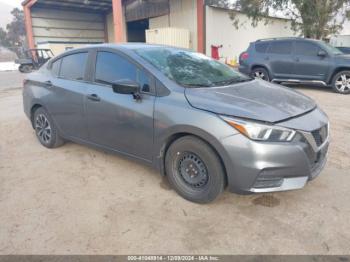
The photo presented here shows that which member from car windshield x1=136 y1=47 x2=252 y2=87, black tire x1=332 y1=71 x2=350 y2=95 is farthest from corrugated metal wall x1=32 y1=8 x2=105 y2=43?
car windshield x1=136 y1=47 x2=252 y2=87

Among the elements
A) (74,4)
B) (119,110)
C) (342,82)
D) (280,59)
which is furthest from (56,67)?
(74,4)

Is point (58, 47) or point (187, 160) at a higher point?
point (58, 47)

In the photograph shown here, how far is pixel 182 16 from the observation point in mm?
18844

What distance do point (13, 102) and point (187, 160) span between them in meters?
8.48

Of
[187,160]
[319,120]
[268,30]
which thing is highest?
[268,30]

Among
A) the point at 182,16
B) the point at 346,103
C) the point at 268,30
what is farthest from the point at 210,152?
the point at 268,30

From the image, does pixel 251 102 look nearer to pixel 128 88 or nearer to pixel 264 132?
pixel 264 132

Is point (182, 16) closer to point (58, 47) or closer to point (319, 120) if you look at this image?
point (58, 47)

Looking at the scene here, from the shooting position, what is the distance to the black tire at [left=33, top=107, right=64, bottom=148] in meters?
4.74

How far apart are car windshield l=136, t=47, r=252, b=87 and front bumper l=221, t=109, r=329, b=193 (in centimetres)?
97

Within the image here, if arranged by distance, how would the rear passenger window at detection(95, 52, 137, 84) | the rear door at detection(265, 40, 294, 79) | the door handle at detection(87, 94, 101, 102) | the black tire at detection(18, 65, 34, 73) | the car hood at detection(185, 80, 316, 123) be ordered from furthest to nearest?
1. the black tire at detection(18, 65, 34, 73)
2. the rear door at detection(265, 40, 294, 79)
3. the door handle at detection(87, 94, 101, 102)
4. the rear passenger window at detection(95, 52, 137, 84)
5. the car hood at detection(185, 80, 316, 123)

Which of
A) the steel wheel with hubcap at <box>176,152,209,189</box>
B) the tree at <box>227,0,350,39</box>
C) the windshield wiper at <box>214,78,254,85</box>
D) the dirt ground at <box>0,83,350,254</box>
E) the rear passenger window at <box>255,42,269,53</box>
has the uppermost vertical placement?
the tree at <box>227,0,350,39</box>

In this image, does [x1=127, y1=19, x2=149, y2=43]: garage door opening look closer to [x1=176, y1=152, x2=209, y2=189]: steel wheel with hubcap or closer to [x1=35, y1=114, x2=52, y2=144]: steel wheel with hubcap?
[x1=35, y1=114, x2=52, y2=144]: steel wheel with hubcap

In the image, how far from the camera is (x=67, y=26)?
26.1m
